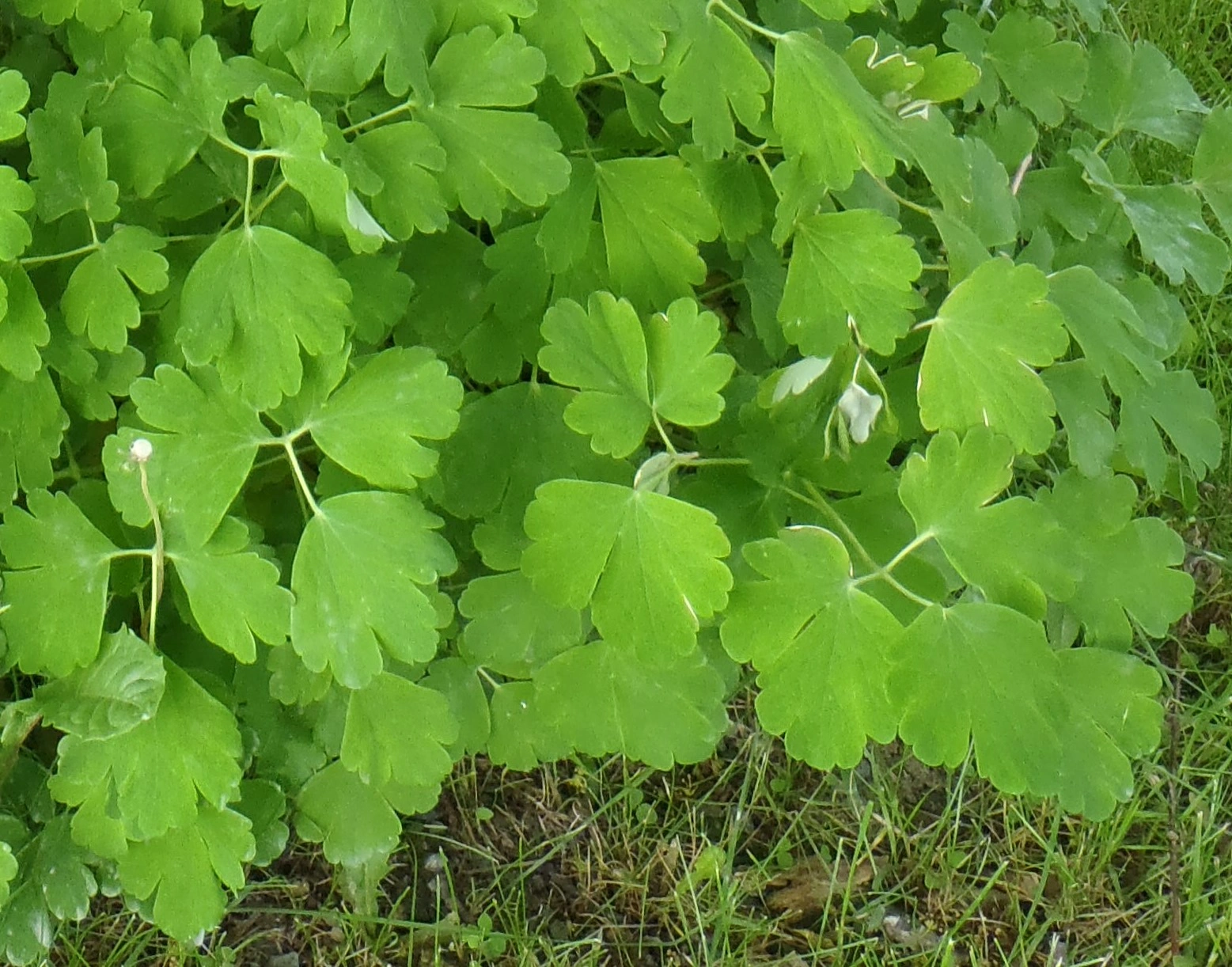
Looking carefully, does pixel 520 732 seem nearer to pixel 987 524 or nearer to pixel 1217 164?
pixel 987 524

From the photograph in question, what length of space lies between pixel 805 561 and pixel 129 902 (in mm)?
918

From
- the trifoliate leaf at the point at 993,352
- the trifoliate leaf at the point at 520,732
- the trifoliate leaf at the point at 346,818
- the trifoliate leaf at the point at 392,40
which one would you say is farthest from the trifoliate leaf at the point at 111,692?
the trifoliate leaf at the point at 993,352

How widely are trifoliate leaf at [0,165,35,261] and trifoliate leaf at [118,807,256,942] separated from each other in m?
0.65

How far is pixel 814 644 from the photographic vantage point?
1.07 metres

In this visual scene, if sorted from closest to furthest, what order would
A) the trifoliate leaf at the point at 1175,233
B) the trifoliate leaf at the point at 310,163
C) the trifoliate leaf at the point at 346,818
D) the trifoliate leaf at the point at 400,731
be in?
the trifoliate leaf at the point at 310,163 < the trifoliate leaf at the point at 400,731 < the trifoliate leaf at the point at 346,818 < the trifoliate leaf at the point at 1175,233

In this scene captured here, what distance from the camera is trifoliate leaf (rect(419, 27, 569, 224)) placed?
107 centimetres

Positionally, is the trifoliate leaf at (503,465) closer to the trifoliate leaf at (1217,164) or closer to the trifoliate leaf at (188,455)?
the trifoliate leaf at (188,455)

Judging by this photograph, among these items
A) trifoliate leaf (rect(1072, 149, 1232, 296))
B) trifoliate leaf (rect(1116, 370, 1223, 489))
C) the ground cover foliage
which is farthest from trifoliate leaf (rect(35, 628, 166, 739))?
trifoliate leaf (rect(1072, 149, 1232, 296))

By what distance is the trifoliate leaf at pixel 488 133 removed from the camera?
1.07 meters

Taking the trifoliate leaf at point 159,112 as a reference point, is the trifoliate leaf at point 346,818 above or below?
below

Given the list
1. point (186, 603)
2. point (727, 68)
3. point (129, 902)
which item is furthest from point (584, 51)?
point (129, 902)

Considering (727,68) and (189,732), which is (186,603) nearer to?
(189,732)

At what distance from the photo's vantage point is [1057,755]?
3.58ft

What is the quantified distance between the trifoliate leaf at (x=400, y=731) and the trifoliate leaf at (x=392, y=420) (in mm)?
275
